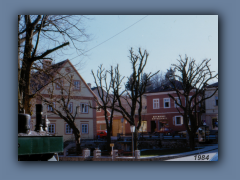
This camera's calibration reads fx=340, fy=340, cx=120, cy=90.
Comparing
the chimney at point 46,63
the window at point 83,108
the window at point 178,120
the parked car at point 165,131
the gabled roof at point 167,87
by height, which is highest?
the chimney at point 46,63

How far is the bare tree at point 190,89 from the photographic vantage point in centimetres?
651

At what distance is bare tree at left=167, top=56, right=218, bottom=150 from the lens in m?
6.51

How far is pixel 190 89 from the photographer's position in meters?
6.62

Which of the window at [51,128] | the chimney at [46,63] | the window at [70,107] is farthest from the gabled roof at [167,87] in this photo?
the chimney at [46,63]

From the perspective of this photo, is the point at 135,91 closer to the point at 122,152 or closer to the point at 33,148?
the point at 122,152

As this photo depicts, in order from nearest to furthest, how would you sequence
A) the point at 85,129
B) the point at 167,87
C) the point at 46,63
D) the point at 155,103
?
1. the point at 85,129
2. the point at 167,87
3. the point at 155,103
4. the point at 46,63

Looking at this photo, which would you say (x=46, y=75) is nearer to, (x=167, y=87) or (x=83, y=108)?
(x=83, y=108)

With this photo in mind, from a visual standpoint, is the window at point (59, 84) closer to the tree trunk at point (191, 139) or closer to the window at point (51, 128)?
the window at point (51, 128)

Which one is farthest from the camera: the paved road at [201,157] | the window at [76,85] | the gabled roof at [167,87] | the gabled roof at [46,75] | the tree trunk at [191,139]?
the gabled roof at [46,75]

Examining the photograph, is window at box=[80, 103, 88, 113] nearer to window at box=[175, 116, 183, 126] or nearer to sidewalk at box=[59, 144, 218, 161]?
sidewalk at box=[59, 144, 218, 161]

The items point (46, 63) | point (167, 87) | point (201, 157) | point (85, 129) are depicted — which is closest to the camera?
point (201, 157)

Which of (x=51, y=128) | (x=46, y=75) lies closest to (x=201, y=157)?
(x=51, y=128)

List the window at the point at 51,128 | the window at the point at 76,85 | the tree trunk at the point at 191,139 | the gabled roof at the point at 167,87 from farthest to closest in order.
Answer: the window at the point at 76,85 → the gabled roof at the point at 167,87 → the window at the point at 51,128 → the tree trunk at the point at 191,139
